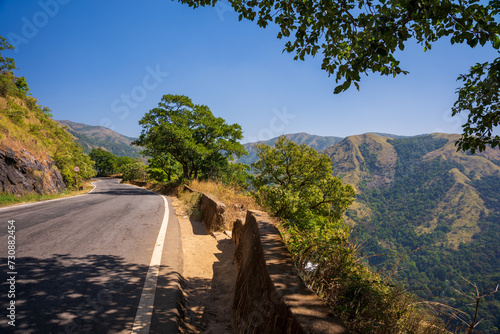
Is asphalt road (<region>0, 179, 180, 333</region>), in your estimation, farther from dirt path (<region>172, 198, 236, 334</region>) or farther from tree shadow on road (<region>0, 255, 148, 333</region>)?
dirt path (<region>172, 198, 236, 334</region>)

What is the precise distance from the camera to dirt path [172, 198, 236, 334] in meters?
2.96

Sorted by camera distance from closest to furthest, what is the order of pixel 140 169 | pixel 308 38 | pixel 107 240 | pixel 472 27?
pixel 472 27
pixel 308 38
pixel 107 240
pixel 140 169

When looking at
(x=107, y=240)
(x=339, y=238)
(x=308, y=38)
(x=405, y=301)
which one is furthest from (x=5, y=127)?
(x=405, y=301)

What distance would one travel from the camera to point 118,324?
7.79 ft

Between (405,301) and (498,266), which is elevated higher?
(405,301)

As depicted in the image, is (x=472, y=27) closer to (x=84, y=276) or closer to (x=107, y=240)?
(x=84, y=276)

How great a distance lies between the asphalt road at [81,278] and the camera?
92.1 inches

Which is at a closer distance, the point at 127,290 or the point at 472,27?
the point at 472,27

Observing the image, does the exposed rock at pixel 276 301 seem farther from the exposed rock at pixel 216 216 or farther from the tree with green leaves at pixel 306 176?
the tree with green leaves at pixel 306 176

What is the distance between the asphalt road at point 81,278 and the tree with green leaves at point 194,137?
55.5 feet

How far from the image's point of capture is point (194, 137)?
24.2 metres

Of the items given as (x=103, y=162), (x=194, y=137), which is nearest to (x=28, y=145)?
(x=194, y=137)

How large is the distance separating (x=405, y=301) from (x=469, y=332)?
67cm

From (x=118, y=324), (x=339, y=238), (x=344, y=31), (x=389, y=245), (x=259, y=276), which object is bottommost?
(x=389, y=245)
